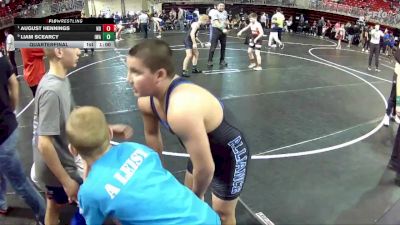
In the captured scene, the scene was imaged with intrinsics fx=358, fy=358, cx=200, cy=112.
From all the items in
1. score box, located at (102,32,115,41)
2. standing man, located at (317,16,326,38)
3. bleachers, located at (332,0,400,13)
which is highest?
bleachers, located at (332,0,400,13)

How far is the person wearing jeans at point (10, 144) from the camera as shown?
10.0 ft

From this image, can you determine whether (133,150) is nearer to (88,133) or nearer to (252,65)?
(88,133)

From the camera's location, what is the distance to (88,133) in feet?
5.36

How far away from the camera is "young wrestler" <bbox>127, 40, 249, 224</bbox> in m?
1.90

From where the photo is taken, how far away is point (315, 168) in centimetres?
495

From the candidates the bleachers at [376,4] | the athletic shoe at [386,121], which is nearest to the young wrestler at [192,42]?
the athletic shoe at [386,121]

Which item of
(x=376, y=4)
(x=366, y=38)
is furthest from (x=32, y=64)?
(x=376, y=4)

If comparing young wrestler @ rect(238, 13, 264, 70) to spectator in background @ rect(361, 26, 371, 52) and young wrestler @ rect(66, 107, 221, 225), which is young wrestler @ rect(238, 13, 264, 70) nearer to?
spectator in background @ rect(361, 26, 371, 52)

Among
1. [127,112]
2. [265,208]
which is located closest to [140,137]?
[127,112]

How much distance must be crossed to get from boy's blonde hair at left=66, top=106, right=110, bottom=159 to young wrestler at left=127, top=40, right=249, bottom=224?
1.17 feet

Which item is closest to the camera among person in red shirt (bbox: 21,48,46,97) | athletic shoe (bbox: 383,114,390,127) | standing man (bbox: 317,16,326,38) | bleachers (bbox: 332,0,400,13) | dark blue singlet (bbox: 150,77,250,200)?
dark blue singlet (bbox: 150,77,250,200)

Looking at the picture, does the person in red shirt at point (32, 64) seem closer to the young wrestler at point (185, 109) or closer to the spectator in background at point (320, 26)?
→ the young wrestler at point (185, 109)
